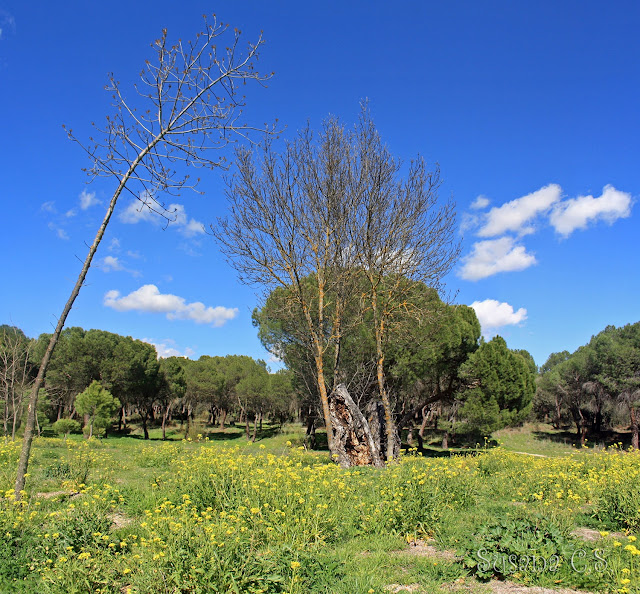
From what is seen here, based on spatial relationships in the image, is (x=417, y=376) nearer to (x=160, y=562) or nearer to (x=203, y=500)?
(x=203, y=500)

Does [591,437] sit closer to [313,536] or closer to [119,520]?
[313,536]

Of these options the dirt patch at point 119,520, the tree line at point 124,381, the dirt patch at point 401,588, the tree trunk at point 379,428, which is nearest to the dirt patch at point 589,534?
the dirt patch at point 401,588

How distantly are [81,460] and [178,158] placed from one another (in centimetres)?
628

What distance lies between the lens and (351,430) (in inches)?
500

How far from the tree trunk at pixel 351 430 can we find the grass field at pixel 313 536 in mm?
5665

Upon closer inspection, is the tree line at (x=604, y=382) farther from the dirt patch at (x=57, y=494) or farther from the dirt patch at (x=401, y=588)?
the dirt patch at (x=57, y=494)

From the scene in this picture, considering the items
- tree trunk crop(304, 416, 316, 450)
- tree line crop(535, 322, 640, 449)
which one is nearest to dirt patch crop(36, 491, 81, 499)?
tree trunk crop(304, 416, 316, 450)

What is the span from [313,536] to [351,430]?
27.1ft

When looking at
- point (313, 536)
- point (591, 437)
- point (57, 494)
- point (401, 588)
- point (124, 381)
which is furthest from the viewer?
point (591, 437)

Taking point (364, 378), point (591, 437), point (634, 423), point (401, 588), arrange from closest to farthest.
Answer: point (401, 588) → point (364, 378) → point (634, 423) → point (591, 437)

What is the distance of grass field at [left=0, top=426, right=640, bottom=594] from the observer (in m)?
3.30

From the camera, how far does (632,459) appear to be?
9195 millimetres

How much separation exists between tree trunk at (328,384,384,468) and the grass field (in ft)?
18.6

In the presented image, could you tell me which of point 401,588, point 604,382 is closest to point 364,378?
point 401,588
